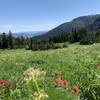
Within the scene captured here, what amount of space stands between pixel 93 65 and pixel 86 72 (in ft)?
10.5

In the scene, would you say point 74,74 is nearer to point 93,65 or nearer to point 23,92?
point 93,65

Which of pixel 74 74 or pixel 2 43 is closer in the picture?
pixel 74 74

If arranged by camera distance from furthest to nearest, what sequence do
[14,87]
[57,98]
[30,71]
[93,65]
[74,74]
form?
1. [93,65]
2. [74,74]
3. [14,87]
4. [57,98]
5. [30,71]

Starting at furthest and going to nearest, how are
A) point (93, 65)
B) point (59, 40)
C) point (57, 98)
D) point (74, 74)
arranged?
point (59, 40)
point (93, 65)
point (74, 74)
point (57, 98)

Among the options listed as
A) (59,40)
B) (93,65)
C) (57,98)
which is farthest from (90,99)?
(59,40)

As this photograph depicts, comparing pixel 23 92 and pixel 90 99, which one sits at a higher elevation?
pixel 90 99

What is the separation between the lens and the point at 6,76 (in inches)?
672

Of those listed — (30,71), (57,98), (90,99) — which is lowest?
(57,98)

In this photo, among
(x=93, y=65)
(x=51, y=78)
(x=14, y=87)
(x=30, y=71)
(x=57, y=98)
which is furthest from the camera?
(x=93, y=65)

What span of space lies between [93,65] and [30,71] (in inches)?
658

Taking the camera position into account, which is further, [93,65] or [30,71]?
[93,65]

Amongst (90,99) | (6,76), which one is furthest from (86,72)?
(90,99)

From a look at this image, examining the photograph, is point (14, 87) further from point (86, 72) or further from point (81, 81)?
point (86, 72)

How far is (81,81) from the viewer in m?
17.0
